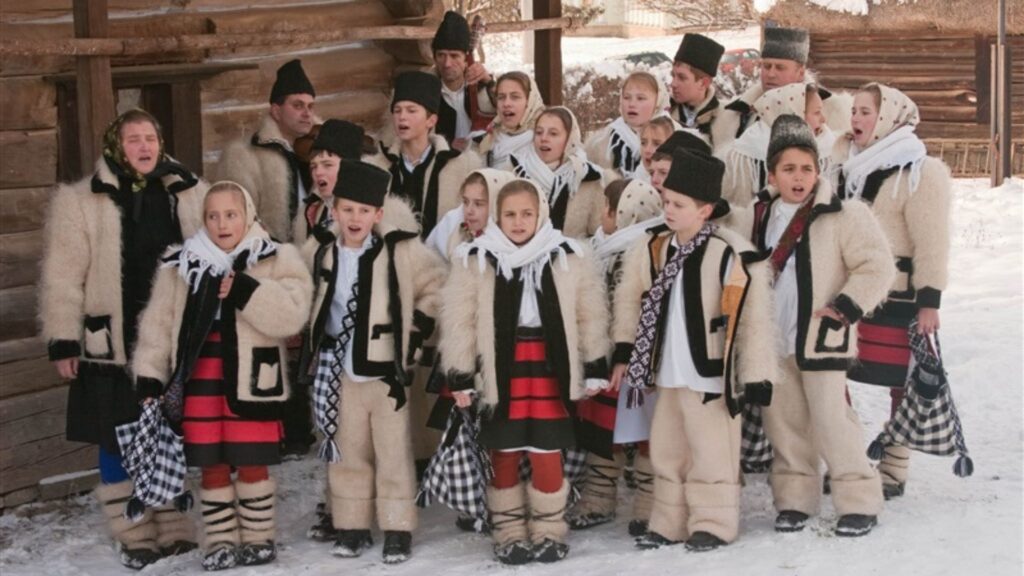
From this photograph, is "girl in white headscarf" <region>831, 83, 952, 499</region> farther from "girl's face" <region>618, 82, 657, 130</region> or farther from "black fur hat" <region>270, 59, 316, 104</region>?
"black fur hat" <region>270, 59, 316, 104</region>

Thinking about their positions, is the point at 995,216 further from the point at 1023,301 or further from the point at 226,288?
the point at 226,288

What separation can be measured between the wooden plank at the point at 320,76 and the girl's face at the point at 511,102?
1971mm

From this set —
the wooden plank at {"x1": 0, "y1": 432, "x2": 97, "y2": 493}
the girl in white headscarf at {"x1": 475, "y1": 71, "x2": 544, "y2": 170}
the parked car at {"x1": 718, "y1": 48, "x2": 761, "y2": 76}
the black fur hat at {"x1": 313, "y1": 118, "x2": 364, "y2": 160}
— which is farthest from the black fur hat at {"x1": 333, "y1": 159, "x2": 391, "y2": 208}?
the parked car at {"x1": 718, "y1": 48, "x2": 761, "y2": 76}

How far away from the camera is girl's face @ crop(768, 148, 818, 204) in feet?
20.7

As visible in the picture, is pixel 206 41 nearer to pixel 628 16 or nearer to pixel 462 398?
pixel 462 398

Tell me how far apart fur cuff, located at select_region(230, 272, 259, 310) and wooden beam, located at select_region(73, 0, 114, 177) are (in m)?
1.05

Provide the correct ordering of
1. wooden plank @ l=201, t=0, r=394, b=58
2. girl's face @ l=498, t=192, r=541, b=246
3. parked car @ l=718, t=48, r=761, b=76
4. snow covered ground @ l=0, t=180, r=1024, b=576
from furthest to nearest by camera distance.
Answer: parked car @ l=718, t=48, r=761, b=76
wooden plank @ l=201, t=0, r=394, b=58
girl's face @ l=498, t=192, r=541, b=246
snow covered ground @ l=0, t=180, r=1024, b=576

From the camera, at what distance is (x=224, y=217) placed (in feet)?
20.1

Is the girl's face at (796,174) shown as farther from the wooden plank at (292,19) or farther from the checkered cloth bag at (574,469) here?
the wooden plank at (292,19)

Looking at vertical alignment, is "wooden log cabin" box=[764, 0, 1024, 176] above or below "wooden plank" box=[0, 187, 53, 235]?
above

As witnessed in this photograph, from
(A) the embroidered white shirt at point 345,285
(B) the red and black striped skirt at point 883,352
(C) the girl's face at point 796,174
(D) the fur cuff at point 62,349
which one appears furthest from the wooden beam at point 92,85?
(B) the red and black striped skirt at point 883,352

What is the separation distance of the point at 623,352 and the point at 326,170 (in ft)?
5.57

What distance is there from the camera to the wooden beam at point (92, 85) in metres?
6.58

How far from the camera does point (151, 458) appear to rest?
241 inches
